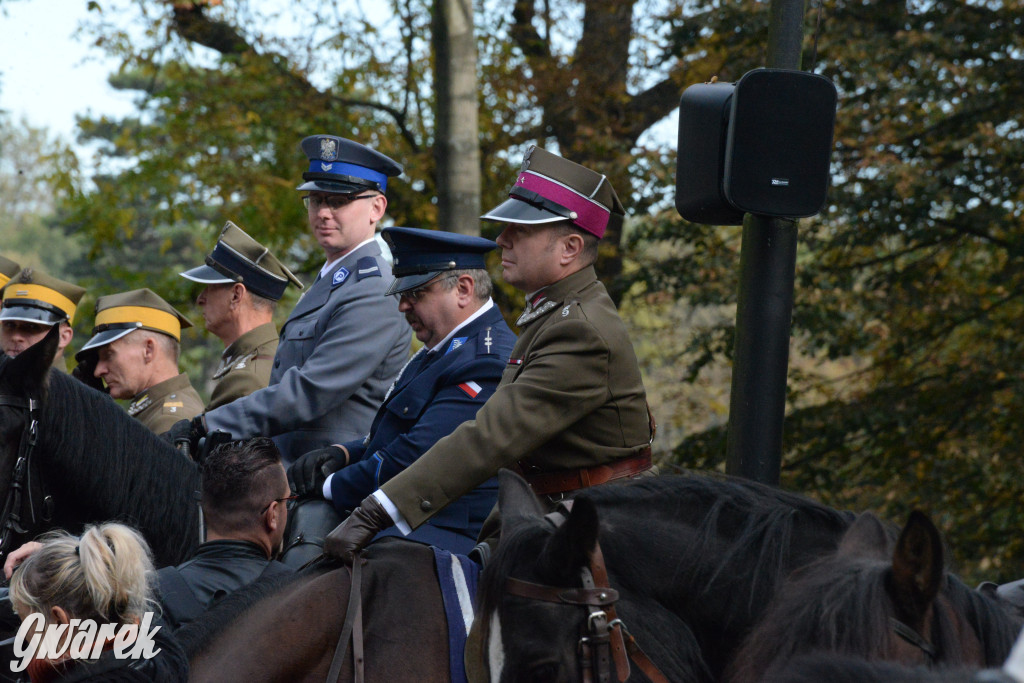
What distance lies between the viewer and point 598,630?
103 inches

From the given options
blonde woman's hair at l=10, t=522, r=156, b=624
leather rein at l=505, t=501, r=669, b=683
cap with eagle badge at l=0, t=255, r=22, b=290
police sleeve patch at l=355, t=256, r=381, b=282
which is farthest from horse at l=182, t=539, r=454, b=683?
cap with eagle badge at l=0, t=255, r=22, b=290

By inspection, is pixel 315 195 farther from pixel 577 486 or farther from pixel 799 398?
pixel 799 398

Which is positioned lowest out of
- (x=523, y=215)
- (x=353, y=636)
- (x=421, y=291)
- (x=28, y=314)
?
(x=353, y=636)

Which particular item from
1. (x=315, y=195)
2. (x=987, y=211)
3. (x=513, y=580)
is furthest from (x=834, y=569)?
(x=987, y=211)

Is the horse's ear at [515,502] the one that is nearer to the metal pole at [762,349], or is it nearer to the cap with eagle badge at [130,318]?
the metal pole at [762,349]

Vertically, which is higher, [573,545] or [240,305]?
[240,305]

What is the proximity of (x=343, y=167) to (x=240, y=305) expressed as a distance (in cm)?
102

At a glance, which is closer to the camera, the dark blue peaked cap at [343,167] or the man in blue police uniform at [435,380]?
the man in blue police uniform at [435,380]

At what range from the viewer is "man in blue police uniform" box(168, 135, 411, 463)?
4977 mm

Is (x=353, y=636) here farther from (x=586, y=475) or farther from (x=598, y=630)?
(x=598, y=630)

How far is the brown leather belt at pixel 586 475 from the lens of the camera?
11.6 ft

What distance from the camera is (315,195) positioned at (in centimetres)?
557

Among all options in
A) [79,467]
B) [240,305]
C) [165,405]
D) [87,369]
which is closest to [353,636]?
[79,467]

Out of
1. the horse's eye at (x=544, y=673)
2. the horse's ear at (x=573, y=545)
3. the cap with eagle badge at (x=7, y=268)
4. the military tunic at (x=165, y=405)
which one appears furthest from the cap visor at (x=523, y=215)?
the cap with eagle badge at (x=7, y=268)
